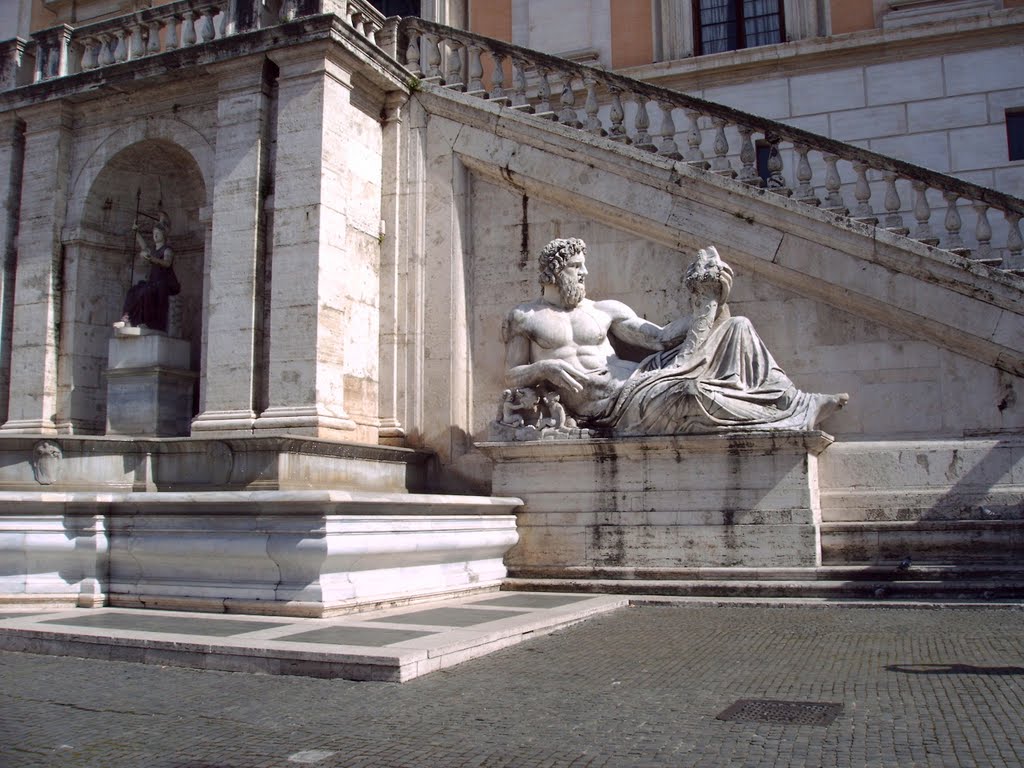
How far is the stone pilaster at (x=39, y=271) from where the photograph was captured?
12273 mm

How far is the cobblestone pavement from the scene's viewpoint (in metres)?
3.99

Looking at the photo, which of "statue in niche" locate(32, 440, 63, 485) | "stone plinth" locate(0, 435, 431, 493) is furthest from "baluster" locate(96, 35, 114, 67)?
"statue in niche" locate(32, 440, 63, 485)

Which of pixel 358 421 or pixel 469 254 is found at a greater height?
pixel 469 254

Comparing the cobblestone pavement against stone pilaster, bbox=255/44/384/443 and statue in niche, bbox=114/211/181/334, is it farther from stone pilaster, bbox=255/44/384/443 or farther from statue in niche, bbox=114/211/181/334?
statue in niche, bbox=114/211/181/334

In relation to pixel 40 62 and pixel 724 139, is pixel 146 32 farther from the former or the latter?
pixel 724 139

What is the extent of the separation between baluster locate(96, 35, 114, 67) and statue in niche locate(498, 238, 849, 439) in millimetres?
6287

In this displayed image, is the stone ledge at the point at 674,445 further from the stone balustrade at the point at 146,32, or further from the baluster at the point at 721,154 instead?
the stone balustrade at the point at 146,32

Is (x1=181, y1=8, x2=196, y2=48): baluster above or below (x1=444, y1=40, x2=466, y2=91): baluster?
above

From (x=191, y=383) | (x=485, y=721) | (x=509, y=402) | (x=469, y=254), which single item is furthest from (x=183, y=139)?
(x=485, y=721)

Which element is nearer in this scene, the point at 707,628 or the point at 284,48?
the point at 707,628

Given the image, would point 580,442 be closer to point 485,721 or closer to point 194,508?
point 194,508

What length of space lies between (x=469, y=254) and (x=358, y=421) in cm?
231

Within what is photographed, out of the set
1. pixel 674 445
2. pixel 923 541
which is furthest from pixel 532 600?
pixel 923 541

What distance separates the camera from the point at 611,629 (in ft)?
23.7
